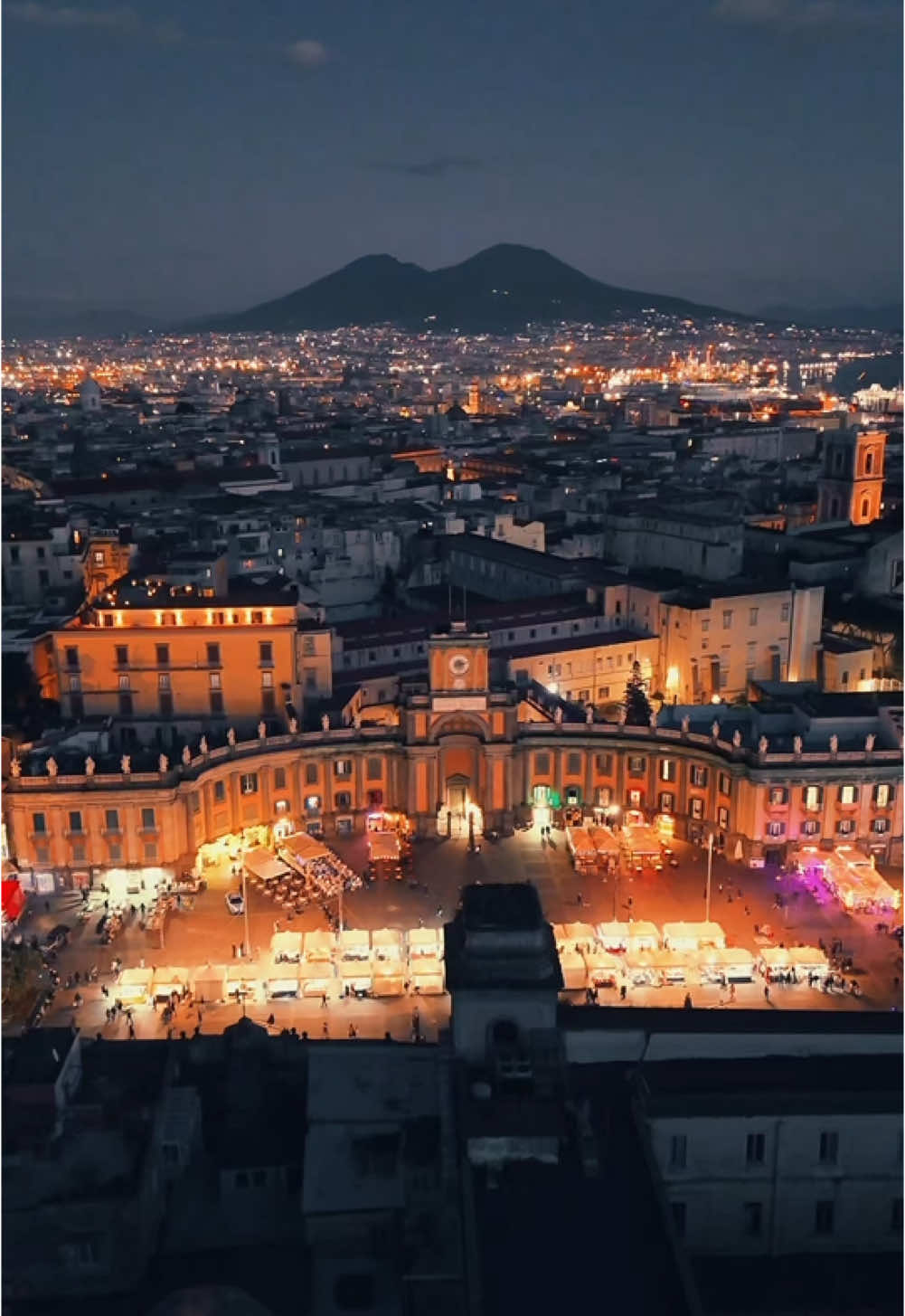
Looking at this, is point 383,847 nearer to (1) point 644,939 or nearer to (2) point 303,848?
(2) point 303,848

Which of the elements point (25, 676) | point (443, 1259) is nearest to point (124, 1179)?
point (443, 1259)

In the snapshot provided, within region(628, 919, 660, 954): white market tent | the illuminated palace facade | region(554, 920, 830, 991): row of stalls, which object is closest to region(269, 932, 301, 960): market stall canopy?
region(554, 920, 830, 991): row of stalls

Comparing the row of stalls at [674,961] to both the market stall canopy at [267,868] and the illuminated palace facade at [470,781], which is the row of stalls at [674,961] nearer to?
the illuminated palace facade at [470,781]

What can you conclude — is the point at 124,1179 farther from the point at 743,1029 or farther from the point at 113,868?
the point at 113,868

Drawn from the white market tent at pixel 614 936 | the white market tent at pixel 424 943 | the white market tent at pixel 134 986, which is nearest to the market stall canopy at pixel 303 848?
the white market tent at pixel 424 943

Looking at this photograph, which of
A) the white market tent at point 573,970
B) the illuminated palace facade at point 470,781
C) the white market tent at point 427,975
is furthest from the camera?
the illuminated palace facade at point 470,781

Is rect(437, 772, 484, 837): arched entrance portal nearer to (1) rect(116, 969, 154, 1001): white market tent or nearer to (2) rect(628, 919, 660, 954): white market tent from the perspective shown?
(2) rect(628, 919, 660, 954): white market tent
